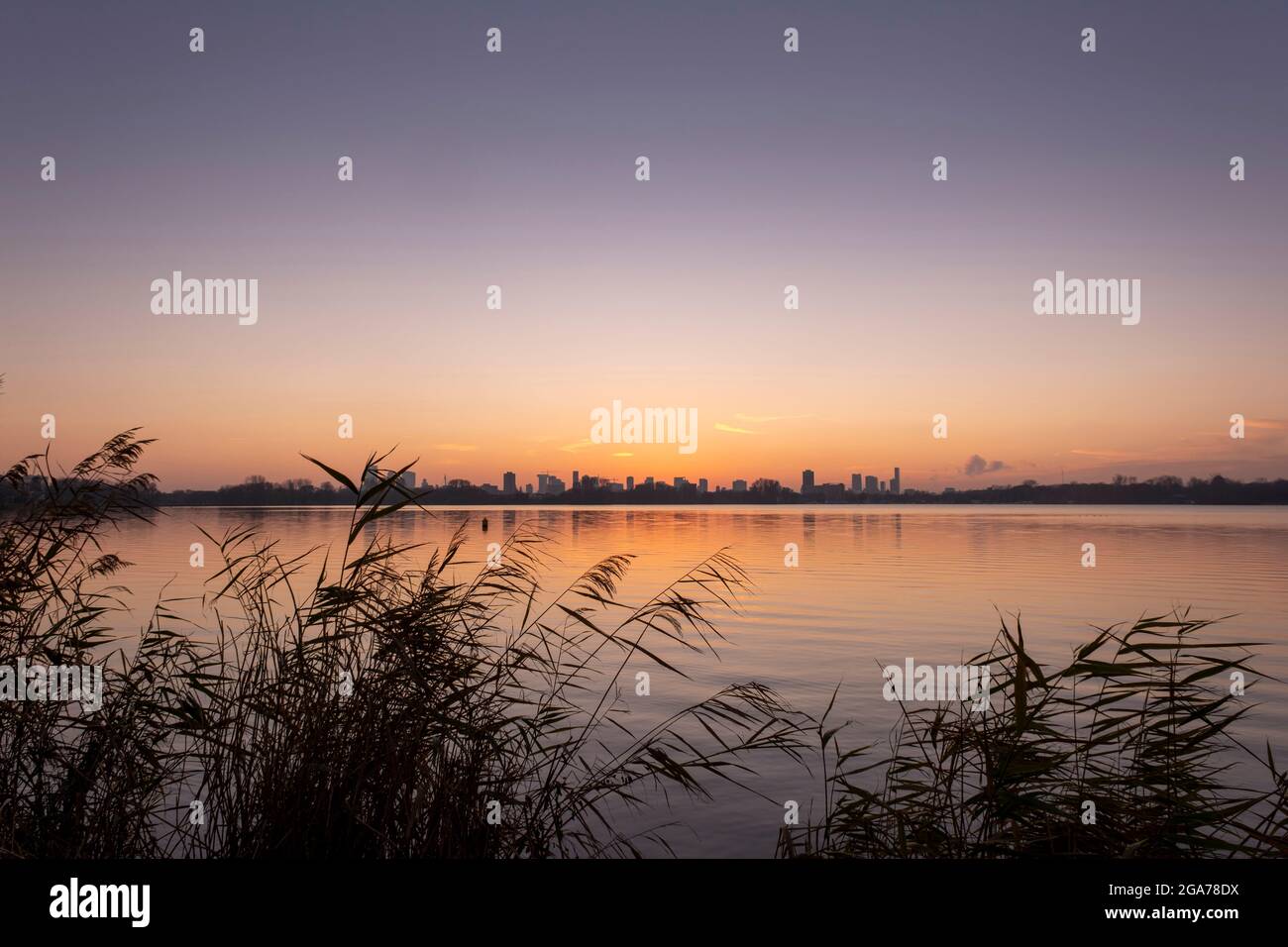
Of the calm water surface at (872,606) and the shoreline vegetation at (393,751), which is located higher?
the shoreline vegetation at (393,751)

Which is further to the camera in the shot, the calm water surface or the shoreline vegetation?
the calm water surface

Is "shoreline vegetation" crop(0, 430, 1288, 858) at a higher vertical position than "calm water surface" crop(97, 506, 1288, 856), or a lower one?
higher

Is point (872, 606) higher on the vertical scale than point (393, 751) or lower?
lower

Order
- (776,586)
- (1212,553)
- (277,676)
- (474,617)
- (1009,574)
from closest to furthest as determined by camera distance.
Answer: (277,676), (474,617), (776,586), (1009,574), (1212,553)

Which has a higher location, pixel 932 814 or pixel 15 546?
pixel 15 546

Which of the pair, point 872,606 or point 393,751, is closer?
point 393,751

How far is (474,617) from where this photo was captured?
8227 millimetres

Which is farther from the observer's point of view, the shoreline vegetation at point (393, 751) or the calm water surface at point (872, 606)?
the calm water surface at point (872, 606)
